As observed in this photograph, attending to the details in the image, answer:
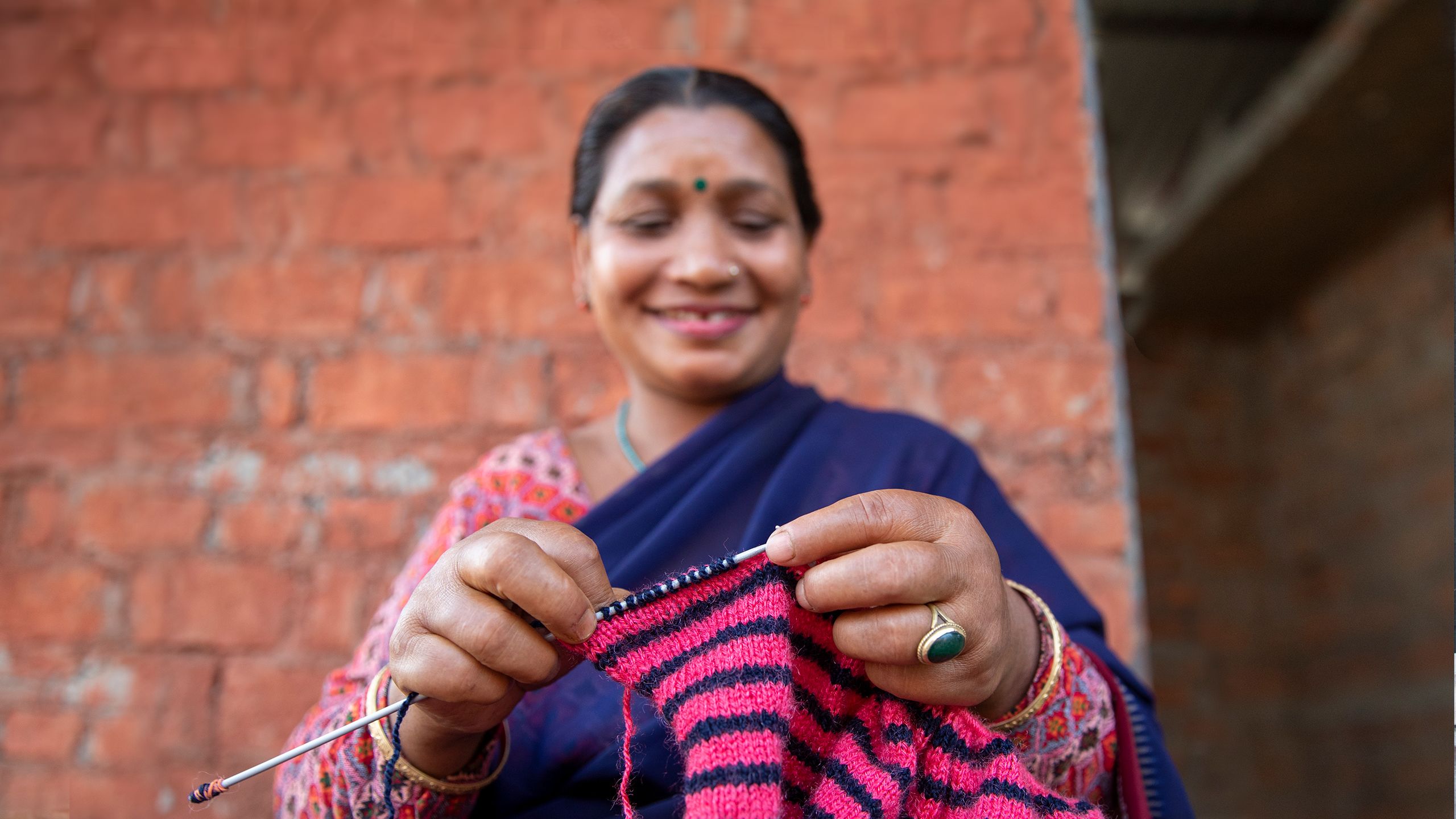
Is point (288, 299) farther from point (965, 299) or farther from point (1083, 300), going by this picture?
point (1083, 300)

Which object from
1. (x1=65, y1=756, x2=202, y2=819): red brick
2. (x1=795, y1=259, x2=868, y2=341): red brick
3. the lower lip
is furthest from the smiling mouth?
(x1=65, y1=756, x2=202, y2=819): red brick

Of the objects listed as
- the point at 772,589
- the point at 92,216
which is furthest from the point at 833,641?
the point at 92,216

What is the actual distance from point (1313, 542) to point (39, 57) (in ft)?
16.2

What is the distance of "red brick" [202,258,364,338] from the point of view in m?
1.90

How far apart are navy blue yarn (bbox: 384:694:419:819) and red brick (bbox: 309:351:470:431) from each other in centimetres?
98

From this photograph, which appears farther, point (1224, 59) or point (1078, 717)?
point (1224, 59)

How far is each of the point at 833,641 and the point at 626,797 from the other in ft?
0.72

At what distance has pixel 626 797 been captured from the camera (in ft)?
2.71

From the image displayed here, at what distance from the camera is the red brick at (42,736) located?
1734 mm

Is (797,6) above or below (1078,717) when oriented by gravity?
above

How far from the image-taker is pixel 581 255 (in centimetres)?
143

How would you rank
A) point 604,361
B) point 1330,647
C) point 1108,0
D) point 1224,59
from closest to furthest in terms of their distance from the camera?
point 604,361, point 1108,0, point 1224,59, point 1330,647

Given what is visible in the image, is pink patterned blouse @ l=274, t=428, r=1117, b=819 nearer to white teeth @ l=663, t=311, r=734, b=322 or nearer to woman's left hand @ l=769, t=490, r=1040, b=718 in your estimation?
woman's left hand @ l=769, t=490, r=1040, b=718

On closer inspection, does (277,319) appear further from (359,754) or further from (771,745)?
(771,745)
